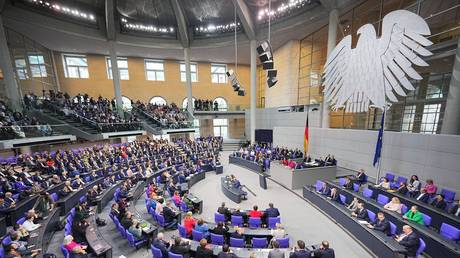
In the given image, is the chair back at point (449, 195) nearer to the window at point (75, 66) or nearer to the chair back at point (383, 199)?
the chair back at point (383, 199)

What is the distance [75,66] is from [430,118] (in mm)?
30294

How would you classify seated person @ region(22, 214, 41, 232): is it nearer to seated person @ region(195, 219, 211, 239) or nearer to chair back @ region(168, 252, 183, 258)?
chair back @ region(168, 252, 183, 258)

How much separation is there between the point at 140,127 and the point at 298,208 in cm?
1534

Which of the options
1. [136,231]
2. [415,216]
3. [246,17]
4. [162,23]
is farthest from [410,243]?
[162,23]

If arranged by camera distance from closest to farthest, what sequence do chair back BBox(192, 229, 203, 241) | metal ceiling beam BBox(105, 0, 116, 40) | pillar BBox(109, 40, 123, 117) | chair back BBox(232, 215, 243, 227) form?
1. chair back BBox(192, 229, 203, 241)
2. chair back BBox(232, 215, 243, 227)
3. metal ceiling beam BBox(105, 0, 116, 40)
4. pillar BBox(109, 40, 123, 117)

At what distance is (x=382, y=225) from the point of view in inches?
204

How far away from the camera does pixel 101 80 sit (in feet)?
73.5

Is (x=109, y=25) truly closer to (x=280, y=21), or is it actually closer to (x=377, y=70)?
(x=280, y=21)

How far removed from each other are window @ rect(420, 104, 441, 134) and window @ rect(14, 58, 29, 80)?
27894 millimetres

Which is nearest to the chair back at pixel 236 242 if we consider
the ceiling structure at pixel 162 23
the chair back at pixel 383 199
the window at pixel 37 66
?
the chair back at pixel 383 199

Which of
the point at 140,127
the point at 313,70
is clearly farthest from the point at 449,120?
the point at 140,127

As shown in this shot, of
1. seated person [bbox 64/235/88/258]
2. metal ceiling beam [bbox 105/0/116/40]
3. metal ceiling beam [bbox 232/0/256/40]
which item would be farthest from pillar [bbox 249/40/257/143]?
seated person [bbox 64/235/88/258]

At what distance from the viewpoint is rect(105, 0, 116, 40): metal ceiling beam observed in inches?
628

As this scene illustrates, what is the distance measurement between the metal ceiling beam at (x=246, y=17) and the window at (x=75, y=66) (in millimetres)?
17601
